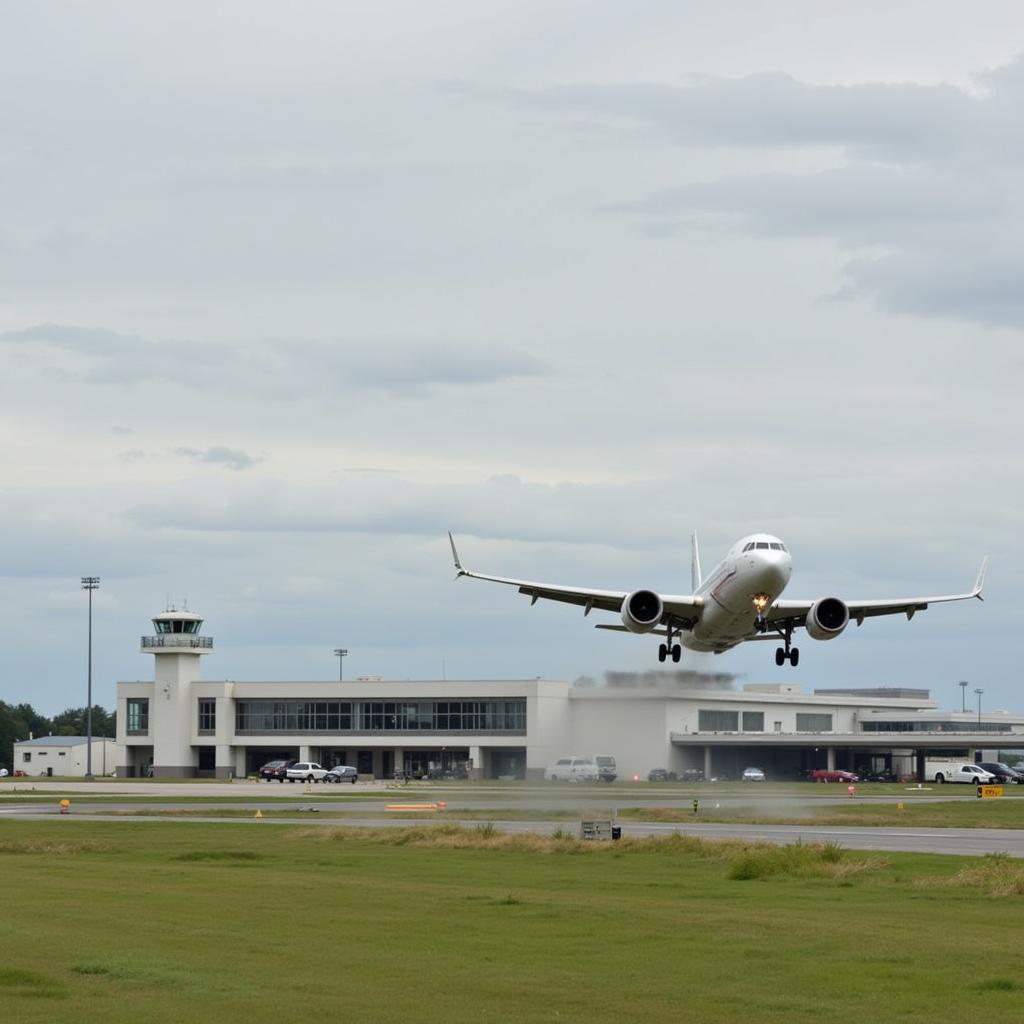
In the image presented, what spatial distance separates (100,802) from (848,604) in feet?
180

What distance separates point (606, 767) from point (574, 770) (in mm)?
4741

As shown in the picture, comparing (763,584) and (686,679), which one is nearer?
(763,584)

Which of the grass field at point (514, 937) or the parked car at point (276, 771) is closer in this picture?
the grass field at point (514, 937)

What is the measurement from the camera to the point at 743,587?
56.7 meters

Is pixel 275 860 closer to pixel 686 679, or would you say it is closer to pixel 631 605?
pixel 631 605

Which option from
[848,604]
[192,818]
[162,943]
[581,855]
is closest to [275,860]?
[581,855]

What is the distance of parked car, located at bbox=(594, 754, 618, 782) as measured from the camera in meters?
80.0

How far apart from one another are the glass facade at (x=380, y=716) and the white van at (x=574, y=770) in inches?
2611

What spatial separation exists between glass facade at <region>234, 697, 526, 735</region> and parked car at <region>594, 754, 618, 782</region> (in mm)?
70155

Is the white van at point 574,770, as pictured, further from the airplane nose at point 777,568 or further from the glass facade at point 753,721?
the glass facade at point 753,721

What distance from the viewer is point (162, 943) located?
27312 millimetres

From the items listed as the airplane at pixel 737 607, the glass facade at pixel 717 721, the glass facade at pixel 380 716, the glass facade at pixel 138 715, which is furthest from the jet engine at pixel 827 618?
the glass facade at pixel 138 715

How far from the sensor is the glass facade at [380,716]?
16288cm

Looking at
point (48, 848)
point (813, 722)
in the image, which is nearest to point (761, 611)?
point (48, 848)
